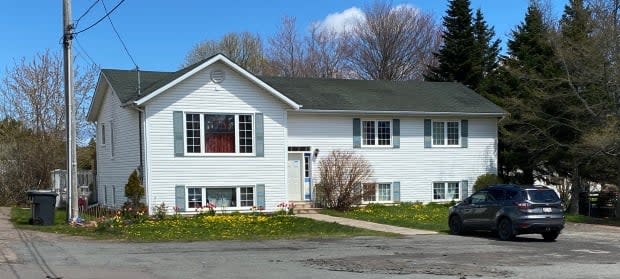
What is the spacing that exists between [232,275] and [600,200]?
26.5m

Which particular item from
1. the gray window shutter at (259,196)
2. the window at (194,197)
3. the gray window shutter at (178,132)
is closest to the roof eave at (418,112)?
the gray window shutter at (259,196)

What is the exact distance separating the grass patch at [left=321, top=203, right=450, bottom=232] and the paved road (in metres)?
4.08

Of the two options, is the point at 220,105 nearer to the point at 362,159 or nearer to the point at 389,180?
the point at 362,159

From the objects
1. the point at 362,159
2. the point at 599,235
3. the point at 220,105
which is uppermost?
the point at 220,105

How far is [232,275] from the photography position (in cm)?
1088

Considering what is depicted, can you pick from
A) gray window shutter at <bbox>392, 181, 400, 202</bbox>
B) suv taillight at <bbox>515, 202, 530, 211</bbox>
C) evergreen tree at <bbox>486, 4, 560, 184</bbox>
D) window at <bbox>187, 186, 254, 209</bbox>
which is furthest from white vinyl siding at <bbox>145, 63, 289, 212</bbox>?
evergreen tree at <bbox>486, 4, 560, 184</bbox>

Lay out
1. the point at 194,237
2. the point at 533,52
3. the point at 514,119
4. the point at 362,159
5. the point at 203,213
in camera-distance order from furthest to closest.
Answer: the point at 533,52, the point at 514,119, the point at 362,159, the point at 203,213, the point at 194,237

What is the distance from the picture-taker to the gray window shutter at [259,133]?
80.3ft

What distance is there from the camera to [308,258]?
13.3m

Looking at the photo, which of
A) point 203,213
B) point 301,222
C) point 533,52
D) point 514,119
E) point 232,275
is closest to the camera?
point 232,275

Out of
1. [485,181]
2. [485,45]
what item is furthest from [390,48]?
[485,181]

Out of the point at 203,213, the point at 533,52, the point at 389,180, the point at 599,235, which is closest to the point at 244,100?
the point at 203,213

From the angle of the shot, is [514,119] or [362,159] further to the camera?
[514,119]

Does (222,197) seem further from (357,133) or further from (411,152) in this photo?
(411,152)
